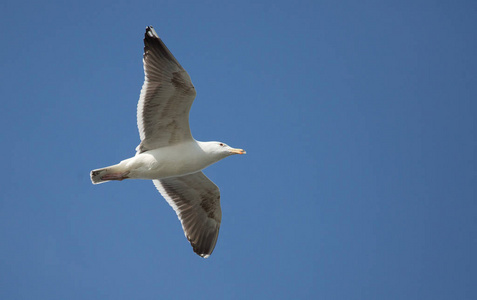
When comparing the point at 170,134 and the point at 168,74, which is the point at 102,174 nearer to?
the point at 170,134

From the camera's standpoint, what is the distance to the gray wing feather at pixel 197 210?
1030cm

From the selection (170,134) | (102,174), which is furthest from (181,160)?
(102,174)

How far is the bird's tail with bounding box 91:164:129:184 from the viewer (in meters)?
8.92

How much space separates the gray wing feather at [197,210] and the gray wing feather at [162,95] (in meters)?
1.44

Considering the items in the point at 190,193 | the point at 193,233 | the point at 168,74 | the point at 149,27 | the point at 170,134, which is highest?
the point at 149,27

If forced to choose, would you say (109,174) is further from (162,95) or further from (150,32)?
(150,32)

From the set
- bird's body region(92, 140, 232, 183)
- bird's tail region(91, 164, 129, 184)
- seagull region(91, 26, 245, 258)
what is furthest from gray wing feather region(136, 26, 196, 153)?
bird's tail region(91, 164, 129, 184)

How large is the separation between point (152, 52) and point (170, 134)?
133 centimetres

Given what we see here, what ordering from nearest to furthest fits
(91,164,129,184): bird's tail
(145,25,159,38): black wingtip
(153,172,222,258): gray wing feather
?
(145,25,159,38): black wingtip < (91,164,129,184): bird's tail < (153,172,222,258): gray wing feather

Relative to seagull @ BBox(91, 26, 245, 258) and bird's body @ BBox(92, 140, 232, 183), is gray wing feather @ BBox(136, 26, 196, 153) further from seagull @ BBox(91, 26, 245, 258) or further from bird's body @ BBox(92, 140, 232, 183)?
bird's body @ BBox(92, 140, 232, 183)

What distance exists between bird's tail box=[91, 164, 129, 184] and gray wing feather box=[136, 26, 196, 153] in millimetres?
642

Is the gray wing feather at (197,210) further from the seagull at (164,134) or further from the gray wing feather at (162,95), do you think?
the gray wing feather at (162,95)

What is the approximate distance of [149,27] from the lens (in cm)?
873

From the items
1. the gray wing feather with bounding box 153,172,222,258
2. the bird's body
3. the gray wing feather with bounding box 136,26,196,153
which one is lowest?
the gray wing feather with bounding box 153,172,222,258
